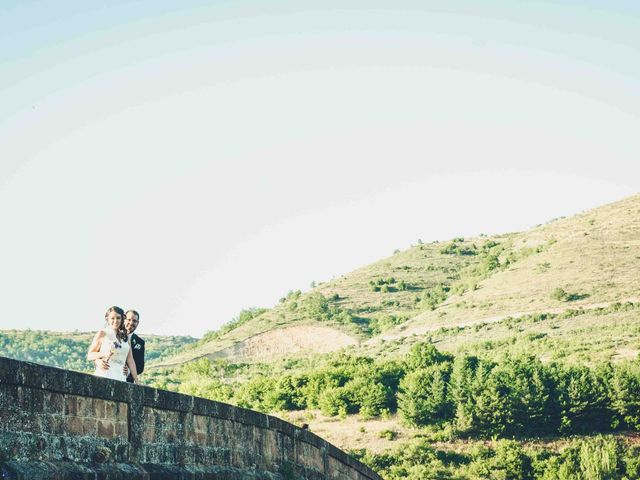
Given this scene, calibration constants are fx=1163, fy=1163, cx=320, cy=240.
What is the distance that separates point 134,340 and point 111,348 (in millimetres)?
1313

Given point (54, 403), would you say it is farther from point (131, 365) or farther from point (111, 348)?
point (131, 365)

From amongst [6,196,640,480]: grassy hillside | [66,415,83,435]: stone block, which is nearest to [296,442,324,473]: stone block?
[66,415,83,435]: stone block

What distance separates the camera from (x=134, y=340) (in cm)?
1286

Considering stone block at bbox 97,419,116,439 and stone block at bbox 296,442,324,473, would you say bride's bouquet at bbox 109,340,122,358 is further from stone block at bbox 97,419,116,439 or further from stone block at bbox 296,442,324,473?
stone block at bbox 296,442,324,473

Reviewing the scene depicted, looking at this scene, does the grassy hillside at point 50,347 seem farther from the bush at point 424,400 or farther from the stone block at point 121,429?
the stone block at point 121,429

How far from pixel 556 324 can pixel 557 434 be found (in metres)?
20.7

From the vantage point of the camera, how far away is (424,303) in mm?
88000

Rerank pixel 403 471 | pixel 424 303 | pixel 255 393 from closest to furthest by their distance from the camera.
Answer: pixel 403 471 → pixel 255 393 → pixel 424 303

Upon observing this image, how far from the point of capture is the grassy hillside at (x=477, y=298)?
227 ft

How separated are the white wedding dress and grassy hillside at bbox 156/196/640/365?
48.6 meters

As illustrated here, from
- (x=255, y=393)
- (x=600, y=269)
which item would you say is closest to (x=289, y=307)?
(x=600, y=269)

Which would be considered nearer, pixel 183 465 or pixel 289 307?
pixel 183 465

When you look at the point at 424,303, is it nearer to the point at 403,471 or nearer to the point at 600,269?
the point at 600,269

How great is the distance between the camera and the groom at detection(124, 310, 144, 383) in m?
12.3
